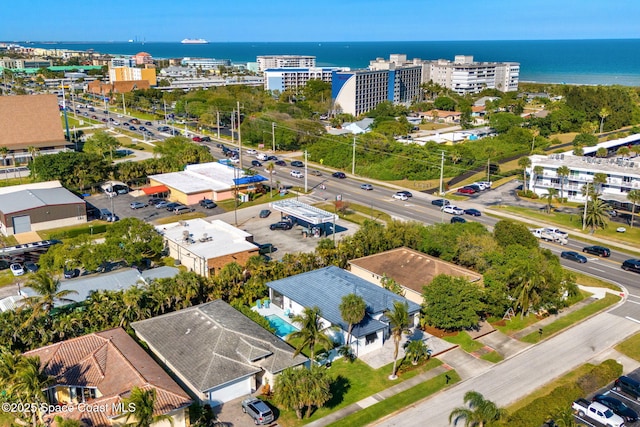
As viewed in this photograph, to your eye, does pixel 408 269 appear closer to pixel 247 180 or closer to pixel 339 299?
pixel 339 299

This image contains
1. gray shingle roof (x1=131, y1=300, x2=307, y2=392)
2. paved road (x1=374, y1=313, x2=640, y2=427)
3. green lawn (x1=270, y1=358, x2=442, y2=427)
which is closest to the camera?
green lawn (x1=270, y1=358, x2=442, y2=427)

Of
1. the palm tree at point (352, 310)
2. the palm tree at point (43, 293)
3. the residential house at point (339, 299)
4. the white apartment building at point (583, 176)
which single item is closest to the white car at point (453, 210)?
the white apartment building at point (583, 176)

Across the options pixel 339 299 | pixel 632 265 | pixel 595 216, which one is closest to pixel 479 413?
pixel 339 299

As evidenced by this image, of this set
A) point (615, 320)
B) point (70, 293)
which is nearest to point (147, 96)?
point (70, 293)

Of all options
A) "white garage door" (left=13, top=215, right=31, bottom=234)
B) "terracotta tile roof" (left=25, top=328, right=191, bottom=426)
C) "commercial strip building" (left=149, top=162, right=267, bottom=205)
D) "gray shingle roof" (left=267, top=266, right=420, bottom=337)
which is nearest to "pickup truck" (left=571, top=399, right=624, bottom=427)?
"gray shingle roof" (left=267, top=266, right=420, bottom=337)

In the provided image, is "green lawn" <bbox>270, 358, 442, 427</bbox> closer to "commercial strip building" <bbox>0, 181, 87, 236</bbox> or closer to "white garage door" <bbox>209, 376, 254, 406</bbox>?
"white garage door" <bbox>209, 376, 254, 406</bbox>

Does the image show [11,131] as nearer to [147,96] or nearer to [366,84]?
[147,96]
